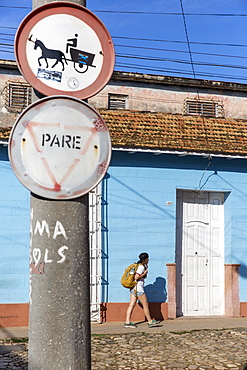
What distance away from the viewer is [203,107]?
18.3 metres

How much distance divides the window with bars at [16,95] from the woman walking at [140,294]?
7.41 metres

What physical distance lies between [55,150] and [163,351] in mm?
5876

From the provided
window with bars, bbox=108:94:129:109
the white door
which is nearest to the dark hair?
the white door

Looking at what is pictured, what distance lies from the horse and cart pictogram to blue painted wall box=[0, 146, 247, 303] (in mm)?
8281

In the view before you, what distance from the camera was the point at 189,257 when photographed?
492 inches

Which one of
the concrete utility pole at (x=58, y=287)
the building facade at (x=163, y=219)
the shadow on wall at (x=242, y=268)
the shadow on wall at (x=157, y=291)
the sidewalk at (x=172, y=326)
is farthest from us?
the shadow on wall at (x=242, y=268)

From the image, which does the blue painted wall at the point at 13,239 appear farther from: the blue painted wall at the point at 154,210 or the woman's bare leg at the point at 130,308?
the woman's bare leg at the point at 130,308

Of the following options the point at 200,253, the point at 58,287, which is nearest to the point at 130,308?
the point at 200,253

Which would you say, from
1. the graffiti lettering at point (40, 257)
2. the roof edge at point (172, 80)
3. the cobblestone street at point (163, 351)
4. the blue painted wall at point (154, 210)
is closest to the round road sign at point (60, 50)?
the graffiti lettering at point (40, 257)

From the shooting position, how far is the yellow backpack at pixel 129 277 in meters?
10.9

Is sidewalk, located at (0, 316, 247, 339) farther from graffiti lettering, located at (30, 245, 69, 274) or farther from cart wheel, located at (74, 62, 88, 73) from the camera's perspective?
cart wheel, located at (74, 62, 88, 73)

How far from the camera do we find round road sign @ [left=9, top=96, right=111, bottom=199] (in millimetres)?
2867

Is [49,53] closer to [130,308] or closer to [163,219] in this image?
[130,308]

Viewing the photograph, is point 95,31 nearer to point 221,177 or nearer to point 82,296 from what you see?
point 82,296
